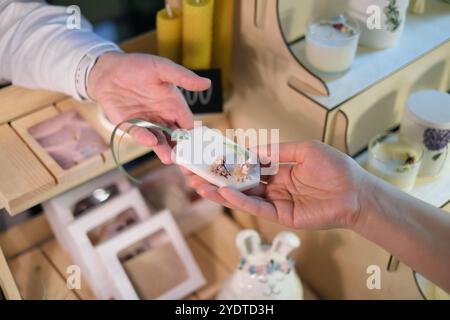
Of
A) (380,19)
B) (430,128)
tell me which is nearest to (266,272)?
(430,128)

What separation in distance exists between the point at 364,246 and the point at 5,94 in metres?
0.61

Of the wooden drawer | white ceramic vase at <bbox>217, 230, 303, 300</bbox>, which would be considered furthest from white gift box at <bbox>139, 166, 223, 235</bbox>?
the wooden drawer

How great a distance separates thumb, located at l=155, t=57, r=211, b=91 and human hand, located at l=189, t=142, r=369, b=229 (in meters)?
0.12

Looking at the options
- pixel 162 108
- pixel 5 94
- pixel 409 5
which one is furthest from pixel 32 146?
pixel 409 5

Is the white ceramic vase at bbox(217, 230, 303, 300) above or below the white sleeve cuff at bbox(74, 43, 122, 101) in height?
below

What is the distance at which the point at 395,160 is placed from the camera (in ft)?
2.79

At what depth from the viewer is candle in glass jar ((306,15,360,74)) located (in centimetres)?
85

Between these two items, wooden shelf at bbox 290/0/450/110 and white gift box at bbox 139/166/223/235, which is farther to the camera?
white gift box at bbox 139/166/223/235

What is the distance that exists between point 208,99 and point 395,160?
0.32m

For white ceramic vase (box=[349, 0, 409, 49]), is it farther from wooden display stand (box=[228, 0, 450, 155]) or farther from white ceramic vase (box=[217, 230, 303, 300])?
white ceramic vase (box=[217, 230, 303, 300])

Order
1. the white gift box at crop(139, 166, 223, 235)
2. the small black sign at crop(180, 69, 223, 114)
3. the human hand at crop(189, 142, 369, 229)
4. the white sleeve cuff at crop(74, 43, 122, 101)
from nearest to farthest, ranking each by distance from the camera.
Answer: the human hand at crop(189, 142, 369, 229)
the white sleeve cuff at crop(74, 43, 122, 101)
the small black sign at crop(180, 69, 223, 114)
the white gift box at crop(139, 166, 223, 235)
